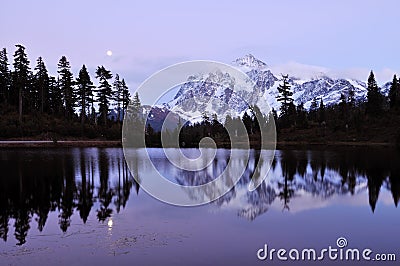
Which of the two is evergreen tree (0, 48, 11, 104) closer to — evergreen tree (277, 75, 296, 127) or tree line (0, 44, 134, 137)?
tree line (0, 44, 134, 137)

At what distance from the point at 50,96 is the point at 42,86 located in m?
10.9

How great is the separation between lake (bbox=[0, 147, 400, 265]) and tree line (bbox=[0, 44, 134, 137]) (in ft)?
191

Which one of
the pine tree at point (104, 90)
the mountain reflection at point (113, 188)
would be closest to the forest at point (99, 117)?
the pine tree at point (104, 90)

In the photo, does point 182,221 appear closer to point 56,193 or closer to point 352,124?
point 56,193

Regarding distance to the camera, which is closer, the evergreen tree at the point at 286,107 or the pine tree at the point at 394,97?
the evergreen tree at the point at 286,107

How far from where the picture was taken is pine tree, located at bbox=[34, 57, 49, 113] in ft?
328

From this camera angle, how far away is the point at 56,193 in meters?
24.3

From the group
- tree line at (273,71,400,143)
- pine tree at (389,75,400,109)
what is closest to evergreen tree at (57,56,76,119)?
tree line at (273,71,400,143)

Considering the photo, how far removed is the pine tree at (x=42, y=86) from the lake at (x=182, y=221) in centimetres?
7393

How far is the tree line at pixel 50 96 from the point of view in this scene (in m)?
86.6

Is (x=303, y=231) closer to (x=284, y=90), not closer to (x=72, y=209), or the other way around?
(x=72, y=209)

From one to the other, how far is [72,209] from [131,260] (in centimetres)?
899

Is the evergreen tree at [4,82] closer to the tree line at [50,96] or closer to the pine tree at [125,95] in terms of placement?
the tree line at [50,96]

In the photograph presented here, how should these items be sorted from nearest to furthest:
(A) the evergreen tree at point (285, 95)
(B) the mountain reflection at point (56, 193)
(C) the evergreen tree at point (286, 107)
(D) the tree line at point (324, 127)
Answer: (B) the mountain reflection at point (56, 193) < (D) the tree line at point (324, 127) < (A) the evergreen tree at point (285, 95) < (C) the evergreen tree at point (286, 107)
